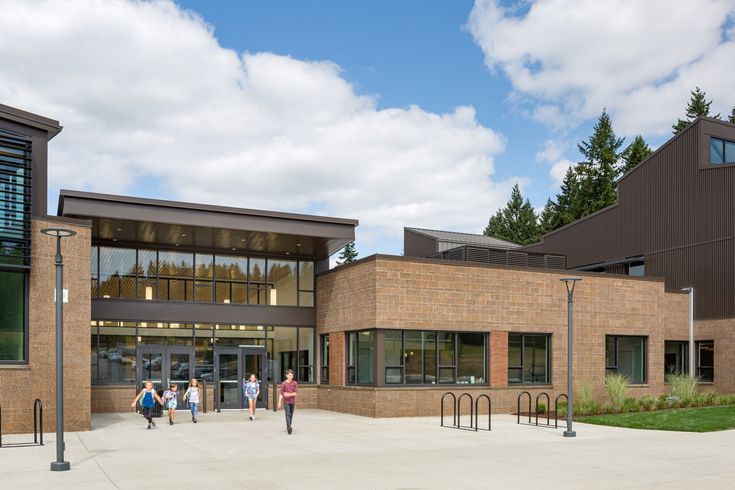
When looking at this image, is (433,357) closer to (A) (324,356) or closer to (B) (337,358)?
(B) (337,358)

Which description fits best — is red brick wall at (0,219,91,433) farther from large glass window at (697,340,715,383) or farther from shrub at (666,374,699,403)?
large glass window at (697,340,715,383)

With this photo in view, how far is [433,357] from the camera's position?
26.5 m

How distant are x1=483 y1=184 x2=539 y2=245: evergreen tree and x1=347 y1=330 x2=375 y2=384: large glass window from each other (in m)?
56.1

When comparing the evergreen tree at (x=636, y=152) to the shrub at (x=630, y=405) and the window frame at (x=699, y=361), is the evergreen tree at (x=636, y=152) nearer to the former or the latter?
the window frame at (x=699, y=361)

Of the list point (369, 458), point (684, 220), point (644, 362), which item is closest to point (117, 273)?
point (369, 458)

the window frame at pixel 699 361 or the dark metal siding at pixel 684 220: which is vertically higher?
the dark metal siding at pixel 684 220

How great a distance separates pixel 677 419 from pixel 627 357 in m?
7.20

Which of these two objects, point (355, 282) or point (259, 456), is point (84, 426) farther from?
point (355, 282)

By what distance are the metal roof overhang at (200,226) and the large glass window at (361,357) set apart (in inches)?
141

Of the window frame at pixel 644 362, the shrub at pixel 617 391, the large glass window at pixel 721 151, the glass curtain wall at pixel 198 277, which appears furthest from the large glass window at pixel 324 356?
the large glass window at pixel 721 151

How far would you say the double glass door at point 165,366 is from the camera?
27.6 m

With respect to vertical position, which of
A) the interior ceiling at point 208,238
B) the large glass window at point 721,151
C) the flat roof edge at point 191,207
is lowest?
the interior ceiling at point 208,238

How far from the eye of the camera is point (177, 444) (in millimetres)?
18047

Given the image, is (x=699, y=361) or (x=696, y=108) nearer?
(x=699, y=361)
